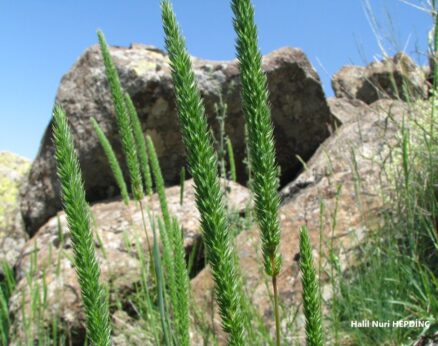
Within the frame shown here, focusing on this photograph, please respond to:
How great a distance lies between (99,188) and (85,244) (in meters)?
5.81

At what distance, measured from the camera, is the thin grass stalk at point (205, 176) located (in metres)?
0.78

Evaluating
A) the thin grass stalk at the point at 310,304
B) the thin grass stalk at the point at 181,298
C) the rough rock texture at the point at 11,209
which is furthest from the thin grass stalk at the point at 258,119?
the rough rock texture at the point at 11,209

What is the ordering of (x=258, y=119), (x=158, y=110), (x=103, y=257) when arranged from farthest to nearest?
(x=158, y=110) → (x=103, y=257) → (x=258, y=119)

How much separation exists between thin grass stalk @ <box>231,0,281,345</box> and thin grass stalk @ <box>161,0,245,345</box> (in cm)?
11

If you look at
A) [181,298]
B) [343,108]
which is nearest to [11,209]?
[343,108]

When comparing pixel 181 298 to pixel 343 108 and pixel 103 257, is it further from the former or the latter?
pixel 343 108

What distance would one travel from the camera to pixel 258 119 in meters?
0.90

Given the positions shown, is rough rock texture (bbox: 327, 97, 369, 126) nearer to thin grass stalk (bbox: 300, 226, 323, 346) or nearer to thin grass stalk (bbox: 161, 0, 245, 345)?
thin grass stalk (bbox: 300, 226, 323, 346)

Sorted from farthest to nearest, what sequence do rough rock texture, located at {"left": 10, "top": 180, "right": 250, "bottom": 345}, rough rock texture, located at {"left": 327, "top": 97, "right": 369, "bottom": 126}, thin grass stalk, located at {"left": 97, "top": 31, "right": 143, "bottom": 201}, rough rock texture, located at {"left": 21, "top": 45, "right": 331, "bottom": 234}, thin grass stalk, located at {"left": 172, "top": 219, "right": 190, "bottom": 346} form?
rough rock texture, located at {"left": 327, "top": 97, "right": 369, "bottom": 126}, rough rock texture, located at {"left": 21, "top": 45, "right": 331, "bottom": 234}, rough rock texture, located at {"left": 10, "top": 180, "right": 250, "bottom": 345}, thin grass stalk, located at {"left": 97, "top": 31, "right": 143, "bottom": 201}, thin grass stalk, located at {"left": 172, "top": 219, "right": 190, "bottom": 346}

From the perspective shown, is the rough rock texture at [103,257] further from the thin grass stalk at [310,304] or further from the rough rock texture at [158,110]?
the thin grass stalk at [310,304]

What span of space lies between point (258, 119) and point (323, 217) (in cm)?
328

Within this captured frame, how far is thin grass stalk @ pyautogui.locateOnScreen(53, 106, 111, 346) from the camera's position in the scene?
29.9 inches

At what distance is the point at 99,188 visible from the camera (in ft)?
21.1

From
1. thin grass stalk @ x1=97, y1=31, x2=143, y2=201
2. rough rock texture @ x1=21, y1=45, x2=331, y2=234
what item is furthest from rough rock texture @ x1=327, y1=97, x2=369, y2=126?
thin grass stalk @ x1=97, y1=31, x2=143, y2=201
